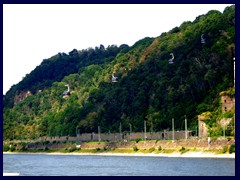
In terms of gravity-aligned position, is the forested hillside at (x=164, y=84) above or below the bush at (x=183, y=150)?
above

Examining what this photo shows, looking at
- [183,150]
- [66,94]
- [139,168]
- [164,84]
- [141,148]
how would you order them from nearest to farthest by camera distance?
[139,168]
[183,150]
[141,148]
[164,84]
[66,94]

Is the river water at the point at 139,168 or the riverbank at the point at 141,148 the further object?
the riverbank at the point at 141,148

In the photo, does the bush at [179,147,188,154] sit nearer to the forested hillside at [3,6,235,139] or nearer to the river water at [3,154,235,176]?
the forested hillside at [3,6,235,139]

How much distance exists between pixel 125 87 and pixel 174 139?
37.9 metres

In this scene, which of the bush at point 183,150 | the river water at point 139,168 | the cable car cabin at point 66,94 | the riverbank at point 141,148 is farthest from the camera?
the cable car cabin at point 66,94

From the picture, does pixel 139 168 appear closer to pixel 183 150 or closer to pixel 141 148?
pixel 183 150

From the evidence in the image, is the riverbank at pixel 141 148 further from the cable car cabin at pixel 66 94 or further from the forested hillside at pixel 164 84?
the cable car cabin at pixel 66 94

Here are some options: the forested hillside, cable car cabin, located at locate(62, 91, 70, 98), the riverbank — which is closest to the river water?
the riverbank

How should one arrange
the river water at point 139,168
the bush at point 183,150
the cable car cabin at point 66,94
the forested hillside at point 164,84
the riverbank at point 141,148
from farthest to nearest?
the cable car cabin at point 66,94, the forested hillside at point 164,84, the bush at point 183,150, the riverbank at point 141,148, the river water at point 139,168

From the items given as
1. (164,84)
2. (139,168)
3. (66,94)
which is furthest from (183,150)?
(66,94)

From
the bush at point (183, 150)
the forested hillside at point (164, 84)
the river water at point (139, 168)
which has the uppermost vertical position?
the forested hillside at point (164, 84)

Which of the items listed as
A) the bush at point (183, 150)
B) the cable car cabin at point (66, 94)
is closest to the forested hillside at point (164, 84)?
the bush at point (183, 150)

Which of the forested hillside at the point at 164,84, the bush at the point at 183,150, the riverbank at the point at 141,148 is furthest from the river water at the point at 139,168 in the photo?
the forested hillside at the point at 164,84
